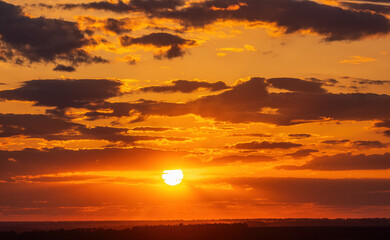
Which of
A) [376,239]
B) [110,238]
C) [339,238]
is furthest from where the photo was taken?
[339,238]

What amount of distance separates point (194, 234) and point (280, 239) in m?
17.3

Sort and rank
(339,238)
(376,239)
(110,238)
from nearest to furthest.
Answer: (110,238) → (376,239) → (339,238)

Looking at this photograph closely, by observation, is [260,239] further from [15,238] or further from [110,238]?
[15,238]

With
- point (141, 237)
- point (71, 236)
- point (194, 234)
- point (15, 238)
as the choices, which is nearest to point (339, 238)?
point (194, 234)

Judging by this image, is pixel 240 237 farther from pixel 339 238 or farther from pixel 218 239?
pixel 339 238

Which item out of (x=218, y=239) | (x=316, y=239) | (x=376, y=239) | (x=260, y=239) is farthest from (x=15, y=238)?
(x=376, y=239)

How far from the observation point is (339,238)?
121 metres

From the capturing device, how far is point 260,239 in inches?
4134

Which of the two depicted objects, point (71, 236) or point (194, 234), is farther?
point (194, 234)

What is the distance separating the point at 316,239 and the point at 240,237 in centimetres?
1652

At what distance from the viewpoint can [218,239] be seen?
10488cm

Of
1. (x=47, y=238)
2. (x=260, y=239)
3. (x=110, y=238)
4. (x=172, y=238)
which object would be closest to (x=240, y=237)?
(x=260, y=239)

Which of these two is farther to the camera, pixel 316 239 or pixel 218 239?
pixel 316 239

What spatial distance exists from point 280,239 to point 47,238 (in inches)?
1519
